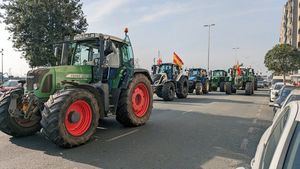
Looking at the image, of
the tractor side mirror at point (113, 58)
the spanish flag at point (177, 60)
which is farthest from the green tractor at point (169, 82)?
the tractor side mirror at point (113, 58)

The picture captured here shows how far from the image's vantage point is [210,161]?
6402 mm

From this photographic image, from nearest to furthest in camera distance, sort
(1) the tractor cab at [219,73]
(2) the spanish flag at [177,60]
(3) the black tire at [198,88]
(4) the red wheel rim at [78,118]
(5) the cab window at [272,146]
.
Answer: (5) the cab window at [272,146] → (4) the red wheel rim at [78,118] → (2) the spanish flag at [177,60] → (3) the black tire at [198,88] → (1) the tractor cab at [219,73]

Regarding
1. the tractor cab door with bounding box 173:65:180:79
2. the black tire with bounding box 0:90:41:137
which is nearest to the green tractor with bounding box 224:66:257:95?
the tractor cab door with bounding box 173:65:180:79

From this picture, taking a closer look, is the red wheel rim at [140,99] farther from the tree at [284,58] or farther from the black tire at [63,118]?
the tree at [284,58]

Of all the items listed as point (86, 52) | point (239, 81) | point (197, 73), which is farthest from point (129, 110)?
point (239, 81)

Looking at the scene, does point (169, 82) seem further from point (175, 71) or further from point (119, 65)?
point (119, 65)

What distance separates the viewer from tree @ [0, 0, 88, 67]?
22125mm

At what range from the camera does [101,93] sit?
28.7 ft

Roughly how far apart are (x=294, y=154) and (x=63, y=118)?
5.67m

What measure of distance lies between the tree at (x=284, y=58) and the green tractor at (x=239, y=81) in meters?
29.4

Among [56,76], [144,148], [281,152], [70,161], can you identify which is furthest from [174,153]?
[281,152]

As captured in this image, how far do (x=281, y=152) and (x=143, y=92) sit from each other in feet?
28.8

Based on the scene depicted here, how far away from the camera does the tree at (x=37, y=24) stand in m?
22.1

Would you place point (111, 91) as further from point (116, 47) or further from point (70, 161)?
point (70, 161)
